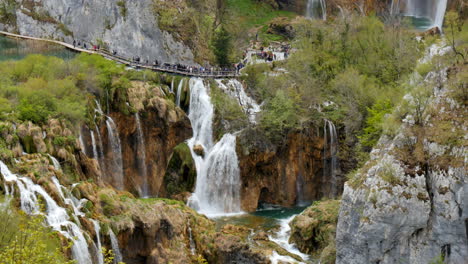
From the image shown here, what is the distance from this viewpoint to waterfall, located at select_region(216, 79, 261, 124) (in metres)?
48.6

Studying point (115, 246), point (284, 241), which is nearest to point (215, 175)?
point (284, 241)

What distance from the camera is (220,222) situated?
40.8m

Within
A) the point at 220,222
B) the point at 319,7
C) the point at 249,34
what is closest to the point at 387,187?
the point at 220,222

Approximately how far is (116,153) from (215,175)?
8.19 meters

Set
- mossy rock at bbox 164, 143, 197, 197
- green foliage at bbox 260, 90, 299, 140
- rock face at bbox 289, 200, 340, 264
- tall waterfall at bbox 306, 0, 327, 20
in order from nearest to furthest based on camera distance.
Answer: rock face at bbox 289, 200, 340, 264, mossy rock at bbox 164, 143, 197, 197, green foliage at bbox 260, 90, 299, 140, tall waterfall at bbox 306, 0, 327, 20

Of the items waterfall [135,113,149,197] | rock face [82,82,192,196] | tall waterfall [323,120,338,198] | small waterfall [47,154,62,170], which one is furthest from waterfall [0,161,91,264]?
tall waterfall [323,120,338,198]

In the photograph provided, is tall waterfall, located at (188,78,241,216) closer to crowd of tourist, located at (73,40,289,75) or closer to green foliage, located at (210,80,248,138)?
green foliage, located at (210,80,248,138)

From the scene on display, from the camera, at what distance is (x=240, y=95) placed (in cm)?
4984

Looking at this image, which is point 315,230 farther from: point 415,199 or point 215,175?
point 215,175

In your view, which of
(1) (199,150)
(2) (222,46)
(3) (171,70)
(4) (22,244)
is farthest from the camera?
(2) (222,46)

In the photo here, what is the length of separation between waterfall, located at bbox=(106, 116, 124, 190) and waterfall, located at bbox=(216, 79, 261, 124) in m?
11.3

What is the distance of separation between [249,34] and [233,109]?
23475 millimetres

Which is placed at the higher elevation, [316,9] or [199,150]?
[316,9]

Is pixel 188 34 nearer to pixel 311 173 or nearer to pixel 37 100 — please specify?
pixel 311 173
